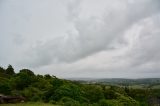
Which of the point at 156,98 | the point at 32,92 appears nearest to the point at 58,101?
the point at 32,92

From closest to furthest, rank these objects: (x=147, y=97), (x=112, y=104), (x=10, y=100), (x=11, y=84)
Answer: (x=10, y=100) < (x=112, y=104) < (x=11, y=84) < (x=147, y=97)

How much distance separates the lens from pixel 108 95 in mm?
90875

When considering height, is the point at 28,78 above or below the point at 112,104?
above

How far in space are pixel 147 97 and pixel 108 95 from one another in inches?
1764

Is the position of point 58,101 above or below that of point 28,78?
below

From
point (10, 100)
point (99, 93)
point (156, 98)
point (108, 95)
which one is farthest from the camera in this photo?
point (156, 98)

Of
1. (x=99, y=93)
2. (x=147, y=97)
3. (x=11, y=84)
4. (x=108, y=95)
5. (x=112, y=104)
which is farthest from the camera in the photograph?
(x=147, y=97)

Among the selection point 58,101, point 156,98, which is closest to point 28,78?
point 58,101

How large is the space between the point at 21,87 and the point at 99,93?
63.7ft

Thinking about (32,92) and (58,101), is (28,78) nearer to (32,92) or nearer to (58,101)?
(32,92)

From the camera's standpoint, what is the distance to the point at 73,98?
65125 millimetres

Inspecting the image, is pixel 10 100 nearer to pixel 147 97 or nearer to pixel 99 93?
pixel 99 93

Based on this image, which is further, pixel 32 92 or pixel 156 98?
pixel 156 98

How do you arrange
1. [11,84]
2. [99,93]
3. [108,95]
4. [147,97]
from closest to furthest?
[11,84]
[99,93]
[108,95]
[147,97]
